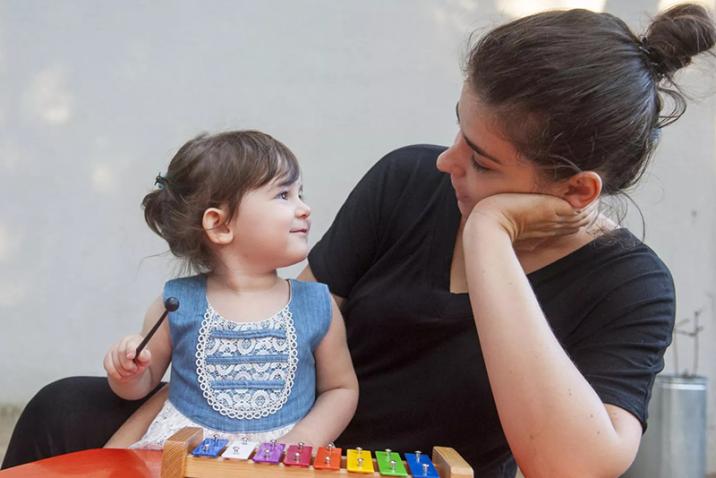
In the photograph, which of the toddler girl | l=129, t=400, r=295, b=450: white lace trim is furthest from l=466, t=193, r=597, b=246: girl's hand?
l=129, t=400, r=295, b=450: white lace trim

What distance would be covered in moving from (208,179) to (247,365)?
1.12ft

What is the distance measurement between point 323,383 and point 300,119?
2308mm

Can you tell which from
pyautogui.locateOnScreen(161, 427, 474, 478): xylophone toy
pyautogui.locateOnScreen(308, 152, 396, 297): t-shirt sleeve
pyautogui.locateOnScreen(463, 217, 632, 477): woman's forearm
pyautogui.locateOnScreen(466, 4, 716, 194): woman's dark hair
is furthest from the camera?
pyautogui.locateOnScreen(308, 152, 396, 297): t-shirt sleeve

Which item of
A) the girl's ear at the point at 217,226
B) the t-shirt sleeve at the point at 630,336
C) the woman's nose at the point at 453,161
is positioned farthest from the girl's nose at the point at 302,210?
the t-shirt sleeve at the point at 630,336

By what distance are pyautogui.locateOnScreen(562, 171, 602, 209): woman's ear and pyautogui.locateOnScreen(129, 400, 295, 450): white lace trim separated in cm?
60

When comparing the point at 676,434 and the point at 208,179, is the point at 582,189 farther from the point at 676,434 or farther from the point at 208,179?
the point at 676,434

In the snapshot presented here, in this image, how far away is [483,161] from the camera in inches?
48.4

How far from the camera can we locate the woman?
1.07 m

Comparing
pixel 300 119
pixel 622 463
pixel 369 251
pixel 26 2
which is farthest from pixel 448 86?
pixel 622 463

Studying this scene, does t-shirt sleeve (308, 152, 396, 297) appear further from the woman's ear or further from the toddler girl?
the woman's ear

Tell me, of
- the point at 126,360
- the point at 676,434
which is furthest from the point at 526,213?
the point at 676,434

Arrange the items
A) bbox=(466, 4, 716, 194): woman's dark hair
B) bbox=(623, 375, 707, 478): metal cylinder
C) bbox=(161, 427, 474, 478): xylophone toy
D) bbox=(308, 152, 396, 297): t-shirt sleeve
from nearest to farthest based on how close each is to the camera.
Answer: bbox=(161, 427, 474, 478): xylophone toy, bbox=(466, 4, 716, 194): woman's dark hair, bbox=(308, 152, 396, 297): t-shirt sleeve, bbox=(623, 375, 707, 478): metal cylinder

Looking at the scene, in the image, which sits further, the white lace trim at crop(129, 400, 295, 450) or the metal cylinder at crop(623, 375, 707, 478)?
the metal cylinder at crop(623, 375, 707, 478)

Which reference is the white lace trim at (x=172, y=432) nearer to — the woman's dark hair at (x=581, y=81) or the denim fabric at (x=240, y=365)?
the denim fabric at (x=240, y=365)
